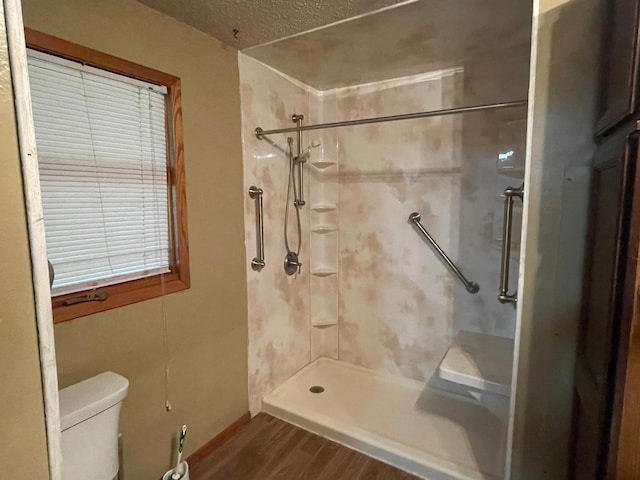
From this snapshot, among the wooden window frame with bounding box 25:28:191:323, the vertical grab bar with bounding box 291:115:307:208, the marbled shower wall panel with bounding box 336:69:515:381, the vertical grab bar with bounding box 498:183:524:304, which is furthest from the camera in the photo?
the vertical grab bar with bounding box 291:115:307:208

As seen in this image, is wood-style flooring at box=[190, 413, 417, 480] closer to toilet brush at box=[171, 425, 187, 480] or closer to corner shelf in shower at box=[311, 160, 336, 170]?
toilet brush at box=[171, 425, 187, 480]

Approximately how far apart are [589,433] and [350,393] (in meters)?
1.67

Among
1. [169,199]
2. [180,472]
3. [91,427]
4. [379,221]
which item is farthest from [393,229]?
[91,427]

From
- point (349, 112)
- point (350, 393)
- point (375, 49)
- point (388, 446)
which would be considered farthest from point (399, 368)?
point (375, 49)

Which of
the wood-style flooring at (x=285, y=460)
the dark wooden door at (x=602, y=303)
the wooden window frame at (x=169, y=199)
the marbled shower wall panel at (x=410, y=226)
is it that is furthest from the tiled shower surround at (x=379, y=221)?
the dark wooden door at (x=602, y=303)

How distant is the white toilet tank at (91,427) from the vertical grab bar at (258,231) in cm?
99

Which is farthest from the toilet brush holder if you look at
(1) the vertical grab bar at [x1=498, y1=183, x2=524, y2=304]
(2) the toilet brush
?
(1) the vertical grab bar at [x1=498, y1=183, x2=524, y2=304]

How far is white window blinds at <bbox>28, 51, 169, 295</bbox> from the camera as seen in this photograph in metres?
1.35

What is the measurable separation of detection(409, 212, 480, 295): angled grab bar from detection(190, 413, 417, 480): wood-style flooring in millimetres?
1178

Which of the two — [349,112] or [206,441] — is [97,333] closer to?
[206,441]

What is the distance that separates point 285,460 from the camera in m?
1.94

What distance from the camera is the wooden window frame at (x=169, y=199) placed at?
135 centimetres

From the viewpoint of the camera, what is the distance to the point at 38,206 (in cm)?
59

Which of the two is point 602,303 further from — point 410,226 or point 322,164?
point 322,164
